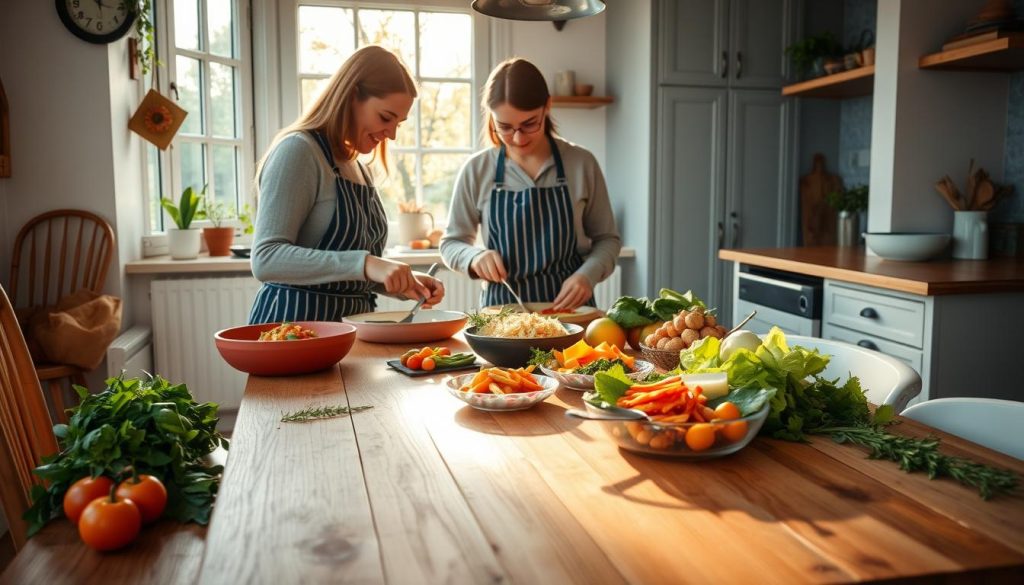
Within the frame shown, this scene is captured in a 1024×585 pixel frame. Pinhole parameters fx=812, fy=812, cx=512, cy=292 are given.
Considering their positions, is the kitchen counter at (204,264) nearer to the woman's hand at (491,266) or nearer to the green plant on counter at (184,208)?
the green plant on counter at (184,208)

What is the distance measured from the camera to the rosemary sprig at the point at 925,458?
920 millimetres

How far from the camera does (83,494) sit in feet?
3.76

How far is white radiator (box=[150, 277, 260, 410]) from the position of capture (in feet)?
12.0

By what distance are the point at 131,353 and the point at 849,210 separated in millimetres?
3306

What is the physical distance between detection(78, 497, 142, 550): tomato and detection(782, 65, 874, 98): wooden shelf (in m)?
3.23

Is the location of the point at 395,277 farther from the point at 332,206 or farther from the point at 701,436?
the point at 701,436

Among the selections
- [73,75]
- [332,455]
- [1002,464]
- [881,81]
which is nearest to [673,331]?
[1002,464]

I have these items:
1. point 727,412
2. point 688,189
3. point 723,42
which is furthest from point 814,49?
point 727,412

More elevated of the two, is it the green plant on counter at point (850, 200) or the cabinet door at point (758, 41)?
the cabinet door at point (758, 41)

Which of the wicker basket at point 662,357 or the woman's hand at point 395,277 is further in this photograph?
the woman's hand at point 395,277

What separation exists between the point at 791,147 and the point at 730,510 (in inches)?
146

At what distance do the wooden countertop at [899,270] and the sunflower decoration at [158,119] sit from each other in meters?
2.50

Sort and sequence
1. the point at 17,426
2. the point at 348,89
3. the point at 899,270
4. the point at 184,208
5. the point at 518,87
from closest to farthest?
the point at 17,426 → the point at 348,89 → the point at 518,87 → the point at 899,270 → the point at 184,208

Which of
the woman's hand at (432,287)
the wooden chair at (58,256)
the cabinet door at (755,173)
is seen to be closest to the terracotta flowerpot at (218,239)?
the wooden chair at (58,256)
